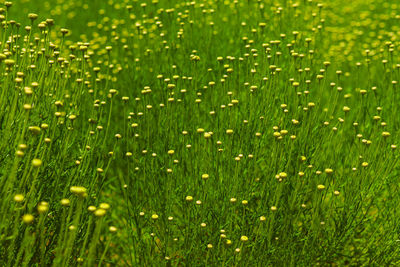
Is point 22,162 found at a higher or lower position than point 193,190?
higher

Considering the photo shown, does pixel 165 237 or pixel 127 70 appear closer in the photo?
pixel 165 237

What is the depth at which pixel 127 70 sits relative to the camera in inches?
168

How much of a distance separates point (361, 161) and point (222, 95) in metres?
1.02

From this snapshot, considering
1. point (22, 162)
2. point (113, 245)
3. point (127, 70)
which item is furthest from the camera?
point (127, 70)

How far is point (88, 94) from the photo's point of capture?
3.38 m

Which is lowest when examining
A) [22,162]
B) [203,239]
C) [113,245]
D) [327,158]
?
[113,245]

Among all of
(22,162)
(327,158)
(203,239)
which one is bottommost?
(203,239)

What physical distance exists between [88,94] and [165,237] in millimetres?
1261

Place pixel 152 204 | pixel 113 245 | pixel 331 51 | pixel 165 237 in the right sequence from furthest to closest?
pixel 331 51
pixel 113 245
pixel 152 204
pixel 165 237

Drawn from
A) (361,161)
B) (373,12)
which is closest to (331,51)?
(373,12)

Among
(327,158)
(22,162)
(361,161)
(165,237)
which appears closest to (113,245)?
(165,237)

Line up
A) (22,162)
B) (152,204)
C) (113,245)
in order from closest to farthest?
(22,162), (152,204), (113,245)

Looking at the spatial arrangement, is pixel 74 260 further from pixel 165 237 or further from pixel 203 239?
pixel 203 239

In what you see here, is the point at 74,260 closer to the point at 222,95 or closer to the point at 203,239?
the point at 203,239
